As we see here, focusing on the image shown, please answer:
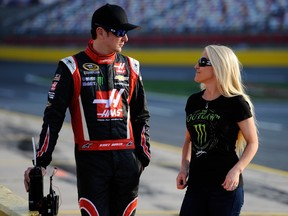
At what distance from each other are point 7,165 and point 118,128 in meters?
7.41

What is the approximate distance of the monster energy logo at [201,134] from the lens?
555 centimetres

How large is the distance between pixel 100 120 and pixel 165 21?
36.6 meters

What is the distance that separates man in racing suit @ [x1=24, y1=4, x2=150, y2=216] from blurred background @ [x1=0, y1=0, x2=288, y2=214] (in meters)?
16.4

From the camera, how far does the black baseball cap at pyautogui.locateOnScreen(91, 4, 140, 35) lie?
5578 mm

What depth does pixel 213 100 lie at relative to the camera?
5.62 m

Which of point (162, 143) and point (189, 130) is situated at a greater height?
point (189, 130)

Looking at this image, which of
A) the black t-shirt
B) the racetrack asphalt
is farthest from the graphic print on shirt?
the racetrack asphalt

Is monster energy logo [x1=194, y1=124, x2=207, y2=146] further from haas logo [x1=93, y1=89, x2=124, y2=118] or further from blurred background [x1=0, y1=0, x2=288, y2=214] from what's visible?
blurred background [x1=0, y1=0, x2=288, y2=214]

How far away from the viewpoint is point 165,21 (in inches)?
1650

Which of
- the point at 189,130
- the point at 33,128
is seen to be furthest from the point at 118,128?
the point at 33,128

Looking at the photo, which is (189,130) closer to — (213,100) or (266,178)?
(213,100)

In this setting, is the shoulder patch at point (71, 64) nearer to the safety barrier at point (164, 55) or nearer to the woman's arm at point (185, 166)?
the woman's arm at point (185, 166)

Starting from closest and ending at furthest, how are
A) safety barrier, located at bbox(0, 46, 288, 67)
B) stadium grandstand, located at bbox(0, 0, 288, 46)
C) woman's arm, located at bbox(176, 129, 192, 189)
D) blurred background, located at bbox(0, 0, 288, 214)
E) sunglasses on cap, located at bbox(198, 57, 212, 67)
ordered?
1. sunglasses on cap, located at bbox(198, 57, 212, 67)
2. woman's arm, located at bbox(176, 129, 192, 189)
3. blurred background, located at bbox(0, 0, 288, 214)
4. safety barrier, located at bbox(0, 46, 288, 67)
5. stadium grandstand, located at bbox(0, 0, 288, 46)

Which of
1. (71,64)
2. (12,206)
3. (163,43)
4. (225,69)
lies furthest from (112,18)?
(163,43)
